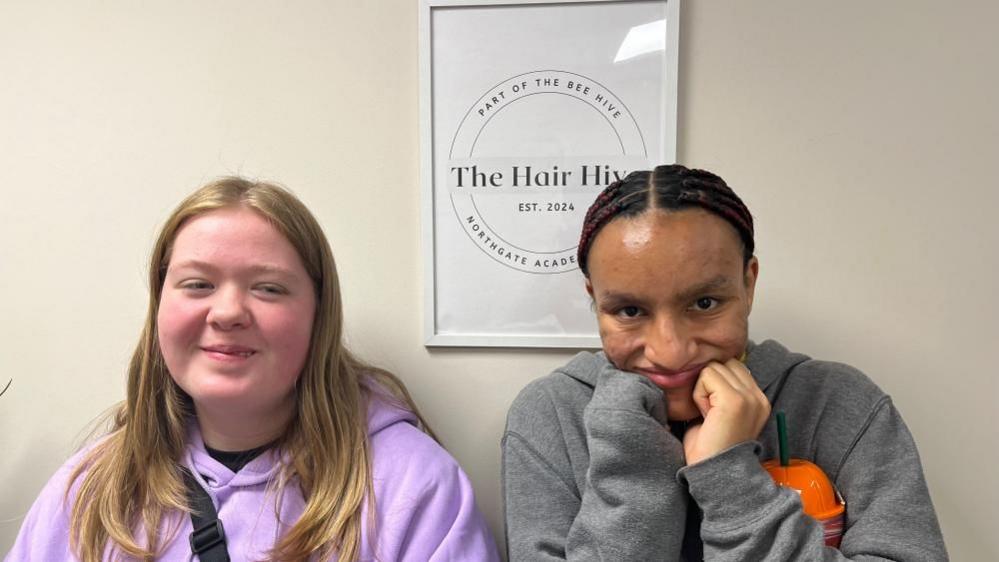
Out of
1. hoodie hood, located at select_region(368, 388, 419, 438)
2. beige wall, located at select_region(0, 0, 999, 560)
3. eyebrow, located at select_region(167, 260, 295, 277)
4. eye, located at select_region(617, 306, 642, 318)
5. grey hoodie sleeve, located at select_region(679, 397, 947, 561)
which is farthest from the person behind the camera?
beige wall, located at select_region(0, 0, 999, 560)

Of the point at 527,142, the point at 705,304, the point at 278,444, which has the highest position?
the point at 527,142

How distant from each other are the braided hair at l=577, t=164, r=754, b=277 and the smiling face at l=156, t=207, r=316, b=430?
50cm

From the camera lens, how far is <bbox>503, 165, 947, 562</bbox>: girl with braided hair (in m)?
0.79

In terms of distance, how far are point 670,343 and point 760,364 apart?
0.24 m

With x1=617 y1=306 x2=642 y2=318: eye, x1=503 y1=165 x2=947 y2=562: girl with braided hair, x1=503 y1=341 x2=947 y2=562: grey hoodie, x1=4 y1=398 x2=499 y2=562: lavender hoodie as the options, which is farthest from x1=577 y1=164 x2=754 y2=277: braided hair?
x1=4 y1=398 x2=499 y2=562: lavender hoodie

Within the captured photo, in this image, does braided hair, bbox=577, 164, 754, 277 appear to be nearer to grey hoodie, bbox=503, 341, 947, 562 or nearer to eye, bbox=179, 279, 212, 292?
grey hoodie, bbox=503, 341, 947, 562

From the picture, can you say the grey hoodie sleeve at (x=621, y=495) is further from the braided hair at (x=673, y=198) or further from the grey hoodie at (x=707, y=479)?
the braided hair at (x=673, y=198)

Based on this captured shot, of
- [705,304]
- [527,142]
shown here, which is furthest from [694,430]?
[527,142]

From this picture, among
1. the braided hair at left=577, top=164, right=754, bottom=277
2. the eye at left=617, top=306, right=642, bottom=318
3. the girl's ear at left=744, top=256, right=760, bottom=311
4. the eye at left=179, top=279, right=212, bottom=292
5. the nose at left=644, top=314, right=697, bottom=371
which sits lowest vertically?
the nose at left=644, top=314, right=697, bottom=371

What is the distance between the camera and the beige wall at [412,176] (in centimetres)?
118

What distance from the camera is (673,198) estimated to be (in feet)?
2.75

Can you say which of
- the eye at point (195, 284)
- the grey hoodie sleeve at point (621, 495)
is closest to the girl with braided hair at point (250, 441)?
the eye at point (195, 284)

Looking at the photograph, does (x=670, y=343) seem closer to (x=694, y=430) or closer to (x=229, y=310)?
(x=694, y=430)

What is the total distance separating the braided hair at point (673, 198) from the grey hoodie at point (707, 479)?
227mm
